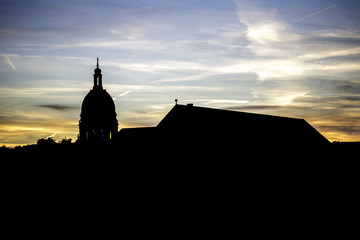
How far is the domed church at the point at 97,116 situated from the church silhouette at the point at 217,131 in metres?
19.0

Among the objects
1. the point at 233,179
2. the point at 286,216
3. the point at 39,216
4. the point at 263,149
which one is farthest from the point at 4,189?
the point at 263,149

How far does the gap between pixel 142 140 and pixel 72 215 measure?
14.7m

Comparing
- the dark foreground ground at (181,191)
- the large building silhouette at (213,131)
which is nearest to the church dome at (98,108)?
the large building silhouette at (213,131)

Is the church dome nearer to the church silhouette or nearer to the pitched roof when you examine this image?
the church silhouette

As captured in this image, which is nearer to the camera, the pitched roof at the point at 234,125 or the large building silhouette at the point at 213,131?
the large building silhouette at the point at 213,131

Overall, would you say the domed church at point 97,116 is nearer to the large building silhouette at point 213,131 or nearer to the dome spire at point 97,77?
the dome spire at point 97,77

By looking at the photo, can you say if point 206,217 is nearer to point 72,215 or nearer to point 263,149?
point 72,215

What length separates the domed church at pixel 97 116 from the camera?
195 ft

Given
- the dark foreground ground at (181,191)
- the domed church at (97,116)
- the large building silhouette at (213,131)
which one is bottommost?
the dark foreground ground at (181,191)

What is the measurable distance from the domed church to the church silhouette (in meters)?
19.0

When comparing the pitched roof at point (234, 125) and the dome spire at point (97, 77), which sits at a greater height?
the dome spire at point (97, 77)

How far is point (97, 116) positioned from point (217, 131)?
31005mm

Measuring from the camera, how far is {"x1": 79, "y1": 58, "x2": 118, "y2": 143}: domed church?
59522 millimetres

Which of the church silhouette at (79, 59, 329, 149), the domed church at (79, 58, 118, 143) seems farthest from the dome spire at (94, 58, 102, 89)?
the church silhouette at (79, 59, 329, 149)
